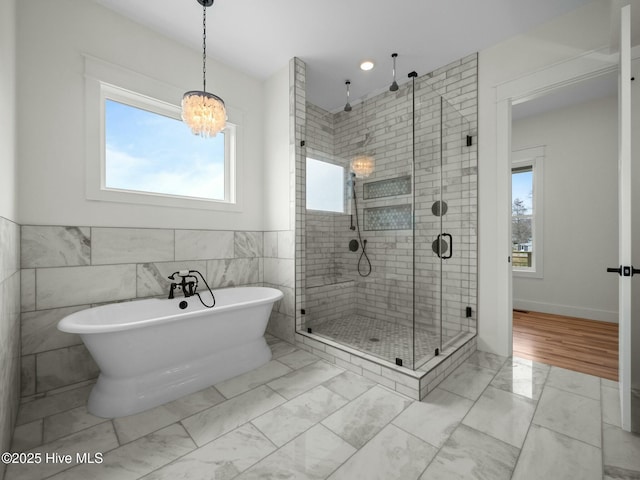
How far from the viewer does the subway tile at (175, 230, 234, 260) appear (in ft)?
8.57

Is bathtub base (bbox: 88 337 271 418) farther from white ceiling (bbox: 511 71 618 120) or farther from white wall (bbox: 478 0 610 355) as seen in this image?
white ceiling (bbox: 511 71 618 120)

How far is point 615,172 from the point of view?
3.57 meters

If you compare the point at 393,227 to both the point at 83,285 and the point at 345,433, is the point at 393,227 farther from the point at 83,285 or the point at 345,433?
the point at 83,285

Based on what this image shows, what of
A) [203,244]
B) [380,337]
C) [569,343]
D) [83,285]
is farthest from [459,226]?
[83,285]

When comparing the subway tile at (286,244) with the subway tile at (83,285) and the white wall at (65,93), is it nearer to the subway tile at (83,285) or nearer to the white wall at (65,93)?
the white wall at (65,93)

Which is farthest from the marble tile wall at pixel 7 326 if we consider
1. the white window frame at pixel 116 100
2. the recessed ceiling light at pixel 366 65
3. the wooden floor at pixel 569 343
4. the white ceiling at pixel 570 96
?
the white ceiling at pixel 570 96

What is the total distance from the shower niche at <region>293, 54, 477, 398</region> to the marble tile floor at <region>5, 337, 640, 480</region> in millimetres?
372

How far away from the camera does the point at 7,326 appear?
4.46 ft

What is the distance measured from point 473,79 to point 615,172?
254 cm

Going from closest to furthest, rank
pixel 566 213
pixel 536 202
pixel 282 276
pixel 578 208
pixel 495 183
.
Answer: pixel 495 183, pixel 282 276, pixel 578 208, pixel 566 213, pixel 536 202

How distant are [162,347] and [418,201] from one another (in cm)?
223

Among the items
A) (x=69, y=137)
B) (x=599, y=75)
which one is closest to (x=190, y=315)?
(x=69, y=137)

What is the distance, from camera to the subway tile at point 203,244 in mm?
2613

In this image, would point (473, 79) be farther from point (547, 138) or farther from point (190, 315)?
point (190, 315)
